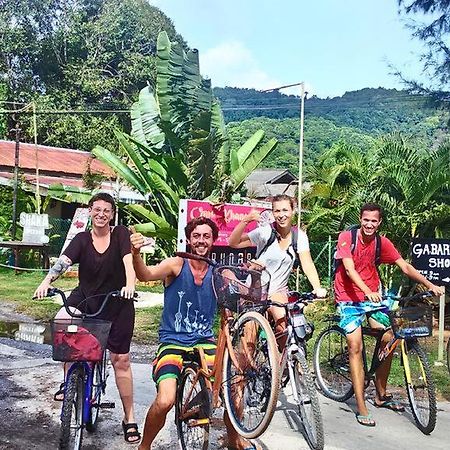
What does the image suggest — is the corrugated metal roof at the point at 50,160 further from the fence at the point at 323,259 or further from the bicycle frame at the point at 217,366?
the bicycle frame at the point at 217,366

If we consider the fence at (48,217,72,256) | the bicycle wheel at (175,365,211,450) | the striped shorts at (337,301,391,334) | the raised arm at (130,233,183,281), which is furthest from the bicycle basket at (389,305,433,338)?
the fence at (48,217,72,256)

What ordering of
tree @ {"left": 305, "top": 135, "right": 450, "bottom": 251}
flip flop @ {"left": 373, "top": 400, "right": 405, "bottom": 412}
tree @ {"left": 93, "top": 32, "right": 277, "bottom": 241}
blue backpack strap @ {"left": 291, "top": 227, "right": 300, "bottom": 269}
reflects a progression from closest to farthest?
blue backpack strap @ {"left": 291, "top": 227, "right": 300, "bottom": 269}, flip flop @ {"left": 373, "top": 400, "right": 405, "bottom": 412}, tree @ {"left": 305, "top": 135, "right": 450, "bottom": 251}, tree @ {"left": 93, "top": 32, "right": 277, "bottom": 241}

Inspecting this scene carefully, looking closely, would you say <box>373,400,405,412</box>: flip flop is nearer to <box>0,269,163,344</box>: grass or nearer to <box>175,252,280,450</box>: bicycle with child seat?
<box>175,252,280,450</box>: bicycle with child seat

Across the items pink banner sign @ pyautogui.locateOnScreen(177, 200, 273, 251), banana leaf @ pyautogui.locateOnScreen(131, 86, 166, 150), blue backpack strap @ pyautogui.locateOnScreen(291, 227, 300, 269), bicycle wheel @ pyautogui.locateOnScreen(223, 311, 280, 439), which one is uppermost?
banana leaf @ pyautogui.locateOnScreen(131, 86, 166, 150)

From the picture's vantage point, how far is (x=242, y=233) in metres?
5.15

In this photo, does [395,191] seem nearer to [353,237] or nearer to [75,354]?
[353,237]

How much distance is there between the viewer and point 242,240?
17.4 ft

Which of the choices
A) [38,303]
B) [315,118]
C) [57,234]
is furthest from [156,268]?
[315,118]

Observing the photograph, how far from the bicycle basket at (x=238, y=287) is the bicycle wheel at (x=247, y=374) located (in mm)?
104

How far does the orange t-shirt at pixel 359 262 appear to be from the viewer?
575 cm

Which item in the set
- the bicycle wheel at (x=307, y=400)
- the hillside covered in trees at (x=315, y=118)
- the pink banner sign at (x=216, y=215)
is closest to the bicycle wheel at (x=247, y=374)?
the bicycle wheel at (x=307, y=400)

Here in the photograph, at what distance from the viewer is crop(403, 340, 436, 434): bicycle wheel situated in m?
5.39

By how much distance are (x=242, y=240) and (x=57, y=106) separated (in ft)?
97.8

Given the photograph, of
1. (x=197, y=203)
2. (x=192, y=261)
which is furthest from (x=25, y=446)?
(x=197, y=203)
